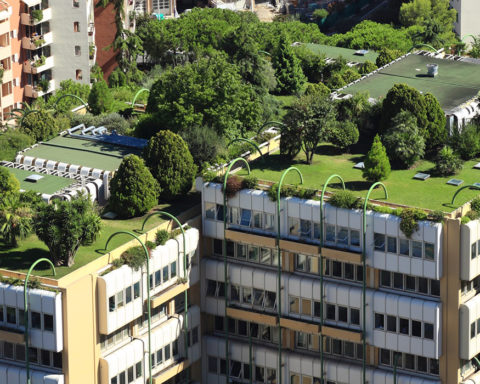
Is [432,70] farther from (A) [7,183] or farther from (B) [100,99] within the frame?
(A) [7,183]

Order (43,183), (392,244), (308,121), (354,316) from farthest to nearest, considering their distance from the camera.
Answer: (43,183)
(308,121)
(354,316)
(392,244)

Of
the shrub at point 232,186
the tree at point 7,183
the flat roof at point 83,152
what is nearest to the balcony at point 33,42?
the flat roof at point 83,152

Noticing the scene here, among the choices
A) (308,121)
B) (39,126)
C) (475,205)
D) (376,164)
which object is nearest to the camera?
(475,205)

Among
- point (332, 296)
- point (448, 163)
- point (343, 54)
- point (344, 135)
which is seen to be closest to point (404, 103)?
point (344, 135)

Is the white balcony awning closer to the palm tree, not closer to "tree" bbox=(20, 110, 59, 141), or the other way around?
"tree" bbox=(20, 110, 59, 141)

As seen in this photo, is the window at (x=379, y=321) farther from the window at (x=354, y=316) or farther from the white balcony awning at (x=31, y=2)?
the white balcony awning at (x=31, y=2)
